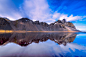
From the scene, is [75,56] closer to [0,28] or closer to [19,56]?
[19,56]

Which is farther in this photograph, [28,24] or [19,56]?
[28,24]

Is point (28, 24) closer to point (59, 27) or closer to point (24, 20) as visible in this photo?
point (24, 20)

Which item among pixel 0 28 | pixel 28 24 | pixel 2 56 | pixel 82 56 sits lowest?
pixel 82 56

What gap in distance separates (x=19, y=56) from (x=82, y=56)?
12.9 feet

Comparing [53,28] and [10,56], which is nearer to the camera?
[10,56]

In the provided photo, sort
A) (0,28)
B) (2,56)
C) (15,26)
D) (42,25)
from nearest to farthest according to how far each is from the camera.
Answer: (2,56) → (0,28) → (15,26) → (42,25)

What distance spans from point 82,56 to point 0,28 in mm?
90185

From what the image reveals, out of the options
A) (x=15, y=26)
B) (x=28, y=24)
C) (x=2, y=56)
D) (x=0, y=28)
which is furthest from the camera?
(x=28, y=24)

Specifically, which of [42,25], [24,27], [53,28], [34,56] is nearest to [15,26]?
[24,27]

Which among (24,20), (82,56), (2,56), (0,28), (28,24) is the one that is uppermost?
(24,20)

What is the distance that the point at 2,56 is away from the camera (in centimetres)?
312

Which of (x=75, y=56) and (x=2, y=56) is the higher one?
(x=2, y=56)

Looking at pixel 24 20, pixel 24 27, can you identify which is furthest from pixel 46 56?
pixel 24 20

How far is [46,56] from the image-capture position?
3178 mm
